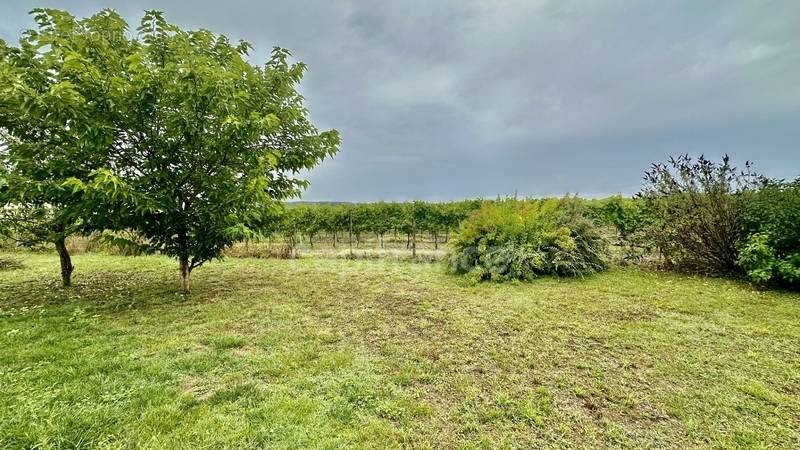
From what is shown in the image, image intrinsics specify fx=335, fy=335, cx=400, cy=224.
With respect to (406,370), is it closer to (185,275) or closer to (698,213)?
(185,275)

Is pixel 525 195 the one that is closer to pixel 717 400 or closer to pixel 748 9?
pixel 748 9

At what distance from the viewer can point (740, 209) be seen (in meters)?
6.46

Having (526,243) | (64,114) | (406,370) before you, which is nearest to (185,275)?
(64,114)

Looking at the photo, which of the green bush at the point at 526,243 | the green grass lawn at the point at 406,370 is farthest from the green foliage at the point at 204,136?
the green bush at the point at 526,243

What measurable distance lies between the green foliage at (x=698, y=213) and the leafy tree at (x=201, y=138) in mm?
7646

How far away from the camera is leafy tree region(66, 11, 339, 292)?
15.6 feet

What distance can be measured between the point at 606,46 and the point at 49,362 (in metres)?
13.0

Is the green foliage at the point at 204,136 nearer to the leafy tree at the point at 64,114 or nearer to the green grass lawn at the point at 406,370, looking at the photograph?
the leafy tree at the point at 64,114

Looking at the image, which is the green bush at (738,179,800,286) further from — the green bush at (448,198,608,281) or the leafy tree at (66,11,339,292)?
the leafy tree at (66,11,339,292)

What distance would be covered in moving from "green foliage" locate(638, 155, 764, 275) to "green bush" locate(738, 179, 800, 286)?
0.25m

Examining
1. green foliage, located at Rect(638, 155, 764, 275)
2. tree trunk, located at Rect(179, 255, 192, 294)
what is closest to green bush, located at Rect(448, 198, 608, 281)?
green foliage, located at Rect(638, 155, 764, 275)

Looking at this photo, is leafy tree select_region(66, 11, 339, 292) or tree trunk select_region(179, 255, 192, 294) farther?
tree trunk select_region(179, 255, 192, 294)

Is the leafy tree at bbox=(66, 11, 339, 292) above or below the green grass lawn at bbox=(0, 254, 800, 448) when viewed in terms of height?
above

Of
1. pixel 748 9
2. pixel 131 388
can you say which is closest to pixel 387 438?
pixel 131 388
